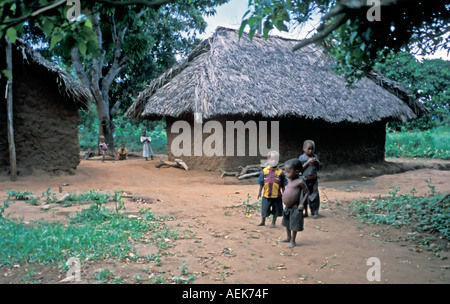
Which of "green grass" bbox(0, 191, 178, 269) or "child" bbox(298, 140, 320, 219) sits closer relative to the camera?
"green grass" bbox(0, 191, 178, 269)

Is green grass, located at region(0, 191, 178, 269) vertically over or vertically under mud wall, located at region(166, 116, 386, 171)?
under

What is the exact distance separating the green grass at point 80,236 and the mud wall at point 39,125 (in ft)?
12.4

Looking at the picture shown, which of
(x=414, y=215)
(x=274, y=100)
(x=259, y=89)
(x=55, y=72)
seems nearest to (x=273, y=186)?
(x=414, y=215)

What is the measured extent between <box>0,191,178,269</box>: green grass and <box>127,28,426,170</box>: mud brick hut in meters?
4.68

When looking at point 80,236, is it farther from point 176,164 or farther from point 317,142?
point 317,142

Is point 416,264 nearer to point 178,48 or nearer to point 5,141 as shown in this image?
point 5,141

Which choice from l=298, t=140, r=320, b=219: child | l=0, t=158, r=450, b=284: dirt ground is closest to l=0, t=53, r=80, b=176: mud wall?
l=0, t=158, r=450, b=284: dirt ground

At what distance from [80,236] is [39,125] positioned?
562 cm

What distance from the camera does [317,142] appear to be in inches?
431

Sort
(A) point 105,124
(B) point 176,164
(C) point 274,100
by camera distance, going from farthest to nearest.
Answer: (A) point 105,124 → (B) point 176,164 → (C) point 274,100

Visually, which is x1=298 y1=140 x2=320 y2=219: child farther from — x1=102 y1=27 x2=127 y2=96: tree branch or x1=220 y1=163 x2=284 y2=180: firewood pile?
x1=102 y1=27 x2=127 y2=96: tree branch

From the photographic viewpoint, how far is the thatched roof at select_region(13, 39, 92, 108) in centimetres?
802

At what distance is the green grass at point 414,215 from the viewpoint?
14.5ft

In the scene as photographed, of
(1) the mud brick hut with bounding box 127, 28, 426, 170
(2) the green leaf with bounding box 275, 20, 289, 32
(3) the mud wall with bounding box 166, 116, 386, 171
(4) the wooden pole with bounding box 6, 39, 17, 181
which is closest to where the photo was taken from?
(2) the green leaf with bounding box 275, 20, 289, 32
